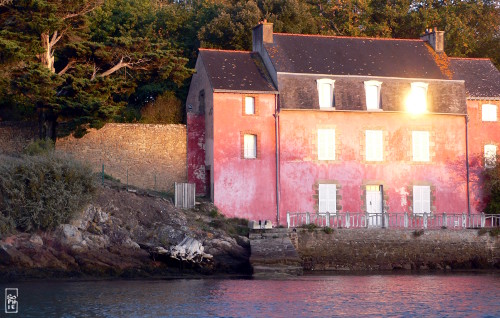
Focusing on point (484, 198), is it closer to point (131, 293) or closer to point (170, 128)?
point (170, 128)

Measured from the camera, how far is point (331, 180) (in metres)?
39.2

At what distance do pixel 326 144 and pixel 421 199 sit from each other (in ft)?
16.9

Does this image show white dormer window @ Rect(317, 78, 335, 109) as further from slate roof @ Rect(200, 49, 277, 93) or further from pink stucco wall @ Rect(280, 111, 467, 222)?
slate roof @ Rect(200, 49, 277, 93)

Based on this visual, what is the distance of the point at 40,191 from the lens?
1276 inches

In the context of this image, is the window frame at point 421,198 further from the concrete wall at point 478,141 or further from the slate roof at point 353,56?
the slate roof at point 353,56

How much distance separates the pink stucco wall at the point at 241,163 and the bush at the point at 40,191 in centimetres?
714

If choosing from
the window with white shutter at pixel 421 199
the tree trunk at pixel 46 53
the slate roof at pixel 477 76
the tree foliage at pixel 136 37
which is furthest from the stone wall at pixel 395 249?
the tree trunk at pixel 46 53

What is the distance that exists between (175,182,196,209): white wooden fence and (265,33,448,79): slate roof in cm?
691

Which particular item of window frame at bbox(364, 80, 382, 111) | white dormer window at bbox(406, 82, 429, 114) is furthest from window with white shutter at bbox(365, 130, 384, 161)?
white dormer window at bbox(406, 82, 429, 114)

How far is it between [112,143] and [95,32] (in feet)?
24.3

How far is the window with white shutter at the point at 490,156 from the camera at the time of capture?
4056 cm

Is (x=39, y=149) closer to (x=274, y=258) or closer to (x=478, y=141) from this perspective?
(x=274, y=258)

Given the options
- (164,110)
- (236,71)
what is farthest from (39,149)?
(236,71)

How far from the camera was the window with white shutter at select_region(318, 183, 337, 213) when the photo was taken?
128 feet
